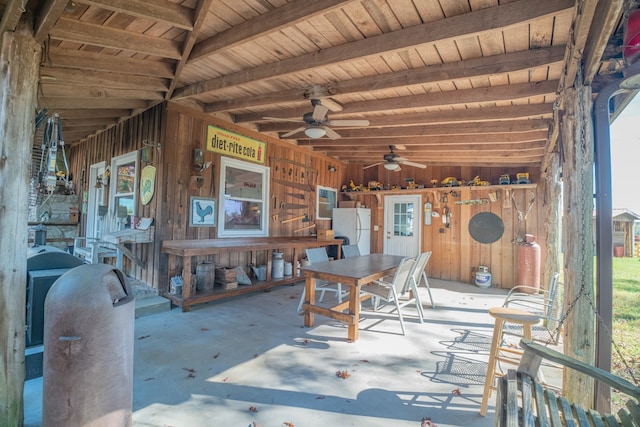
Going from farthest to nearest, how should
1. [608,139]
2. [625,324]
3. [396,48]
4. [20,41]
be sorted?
[625,324] < [396,48] < [608,139] < [20,41]

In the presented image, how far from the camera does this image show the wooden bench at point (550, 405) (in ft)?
4.51

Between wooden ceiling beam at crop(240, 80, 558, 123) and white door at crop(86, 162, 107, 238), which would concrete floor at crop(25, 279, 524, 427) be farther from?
white door at crop(86, 162, 107, 238)

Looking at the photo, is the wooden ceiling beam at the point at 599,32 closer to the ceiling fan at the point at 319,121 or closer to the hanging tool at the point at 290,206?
the ceiling fan at the point at 319,121

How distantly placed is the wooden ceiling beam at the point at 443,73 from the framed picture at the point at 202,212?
6.23 ft

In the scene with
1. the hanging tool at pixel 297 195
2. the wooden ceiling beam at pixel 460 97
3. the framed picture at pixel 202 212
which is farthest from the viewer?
the hanging tool at pixel 297 195

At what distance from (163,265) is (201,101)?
2595mm

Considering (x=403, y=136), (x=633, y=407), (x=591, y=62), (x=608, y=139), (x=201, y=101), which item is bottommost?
(x=633, y=407)

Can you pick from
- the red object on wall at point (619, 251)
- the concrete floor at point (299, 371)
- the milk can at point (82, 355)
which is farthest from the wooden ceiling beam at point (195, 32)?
the red object on wall at point (619, 251)

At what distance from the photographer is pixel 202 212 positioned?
5.02 meters

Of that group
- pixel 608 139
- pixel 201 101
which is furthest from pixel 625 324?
pixel 201 101

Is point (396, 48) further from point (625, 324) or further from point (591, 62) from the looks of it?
point (625, 324)

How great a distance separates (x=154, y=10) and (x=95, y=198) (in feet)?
18.4

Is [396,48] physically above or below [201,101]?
below

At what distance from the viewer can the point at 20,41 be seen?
1858 millimetres
